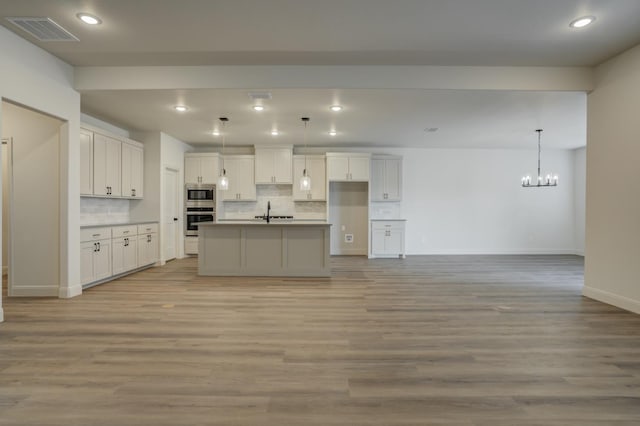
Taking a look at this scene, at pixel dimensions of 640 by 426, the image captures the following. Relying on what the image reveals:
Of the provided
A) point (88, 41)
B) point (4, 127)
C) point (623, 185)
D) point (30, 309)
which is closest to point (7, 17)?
point (88, 41)

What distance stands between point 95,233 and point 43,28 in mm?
2842

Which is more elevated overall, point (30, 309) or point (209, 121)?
point (209, 121)

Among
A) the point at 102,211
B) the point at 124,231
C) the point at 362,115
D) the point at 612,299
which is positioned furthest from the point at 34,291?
the point at 612,299

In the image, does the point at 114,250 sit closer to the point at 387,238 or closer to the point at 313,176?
the point at 313,176

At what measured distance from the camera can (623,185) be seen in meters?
4.10

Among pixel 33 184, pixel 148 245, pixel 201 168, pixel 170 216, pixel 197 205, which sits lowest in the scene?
pixel 148 245

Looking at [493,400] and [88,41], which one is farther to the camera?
[88,41]

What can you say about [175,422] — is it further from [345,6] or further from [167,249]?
[167,249]

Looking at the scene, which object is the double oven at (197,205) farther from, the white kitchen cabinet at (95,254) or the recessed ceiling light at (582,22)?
the recessed ceiling light at (582,22)

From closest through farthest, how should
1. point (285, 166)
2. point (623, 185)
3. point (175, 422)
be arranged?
point (175, 422) → point (623, 185) → point (285, 166)

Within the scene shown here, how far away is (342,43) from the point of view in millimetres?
3770

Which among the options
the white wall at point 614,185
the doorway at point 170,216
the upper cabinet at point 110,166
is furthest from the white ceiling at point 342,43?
the doorway at point 170,216

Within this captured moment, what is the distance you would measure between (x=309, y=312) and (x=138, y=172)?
506 cm

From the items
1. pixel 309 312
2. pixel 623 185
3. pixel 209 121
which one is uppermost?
pixel 209 121
